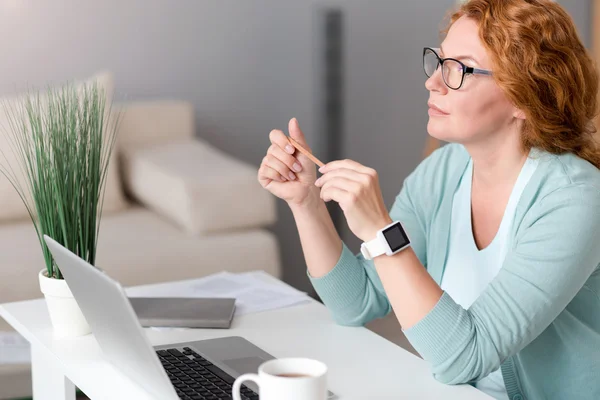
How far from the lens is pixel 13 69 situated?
320 cm

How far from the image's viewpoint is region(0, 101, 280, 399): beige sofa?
8.22 feet

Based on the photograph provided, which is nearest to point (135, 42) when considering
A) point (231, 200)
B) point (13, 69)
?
point (13, 69)

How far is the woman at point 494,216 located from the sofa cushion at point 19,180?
1.37 m

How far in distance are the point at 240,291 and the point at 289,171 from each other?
28 cm

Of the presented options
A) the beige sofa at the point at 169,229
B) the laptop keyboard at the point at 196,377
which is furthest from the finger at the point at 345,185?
the beige sofa at the point at 169,229

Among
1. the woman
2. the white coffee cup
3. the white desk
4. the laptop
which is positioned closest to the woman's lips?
the woman

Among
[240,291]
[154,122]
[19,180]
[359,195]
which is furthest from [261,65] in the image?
[359,195]

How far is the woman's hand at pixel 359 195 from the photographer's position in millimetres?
1272

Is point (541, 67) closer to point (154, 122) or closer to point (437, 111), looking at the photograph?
point (437, 111)

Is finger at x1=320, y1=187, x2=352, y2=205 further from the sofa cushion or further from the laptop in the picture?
the sofa cushion

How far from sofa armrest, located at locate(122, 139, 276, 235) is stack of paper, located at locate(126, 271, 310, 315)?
976 mm

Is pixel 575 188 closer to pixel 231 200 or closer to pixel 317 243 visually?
pixel 317 243

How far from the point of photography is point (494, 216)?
154 cm

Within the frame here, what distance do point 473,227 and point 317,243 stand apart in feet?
0.91
